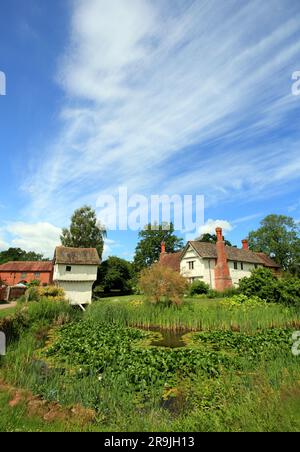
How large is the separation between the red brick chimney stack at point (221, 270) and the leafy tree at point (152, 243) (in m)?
26.2

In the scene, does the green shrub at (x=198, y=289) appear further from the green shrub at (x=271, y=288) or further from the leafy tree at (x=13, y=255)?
the leafy tree at (x=13, y=255)

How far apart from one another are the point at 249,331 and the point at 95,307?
1013cm

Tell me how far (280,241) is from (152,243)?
28142mm

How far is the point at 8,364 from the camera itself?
7.26 meters

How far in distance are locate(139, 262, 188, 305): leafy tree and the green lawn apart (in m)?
5.69

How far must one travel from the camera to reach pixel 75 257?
31.8m

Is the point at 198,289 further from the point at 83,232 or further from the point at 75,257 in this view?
the point at 83,232

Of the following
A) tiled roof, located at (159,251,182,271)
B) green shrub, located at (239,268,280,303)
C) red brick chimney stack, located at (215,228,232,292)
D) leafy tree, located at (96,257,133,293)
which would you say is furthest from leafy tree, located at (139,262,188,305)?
leafy tree, located at (96,257,133,293)


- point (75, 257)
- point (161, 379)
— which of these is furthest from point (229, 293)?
point (161, 379)

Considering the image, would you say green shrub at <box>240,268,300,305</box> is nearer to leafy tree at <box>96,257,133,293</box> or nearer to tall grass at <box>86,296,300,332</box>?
tall grass at <box>86,296,300,332</box>

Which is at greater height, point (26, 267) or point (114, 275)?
point (26, 267)

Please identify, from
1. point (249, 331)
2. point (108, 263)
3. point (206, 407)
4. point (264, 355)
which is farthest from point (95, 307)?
point (108, 263)
